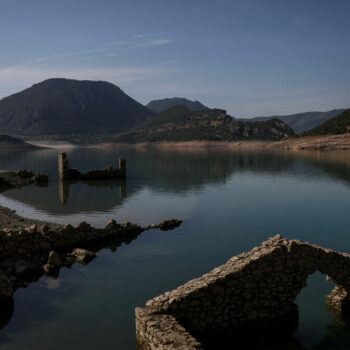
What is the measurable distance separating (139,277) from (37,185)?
4322 cm

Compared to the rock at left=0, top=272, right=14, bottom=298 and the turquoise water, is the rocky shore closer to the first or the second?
the rock at left=0, top=272, right=14, bottom=298

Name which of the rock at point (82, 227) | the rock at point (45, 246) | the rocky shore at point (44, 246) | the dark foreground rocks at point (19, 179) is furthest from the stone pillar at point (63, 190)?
the rock at point (45, 246)

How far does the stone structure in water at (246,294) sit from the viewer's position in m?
13.4

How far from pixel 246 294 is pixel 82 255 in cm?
1230

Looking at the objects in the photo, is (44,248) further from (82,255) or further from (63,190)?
(63,190)

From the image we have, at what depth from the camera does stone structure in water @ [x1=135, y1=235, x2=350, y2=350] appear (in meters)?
13.4

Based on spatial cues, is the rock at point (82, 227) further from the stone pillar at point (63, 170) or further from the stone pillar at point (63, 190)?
the stone pillar at point (63, 170)

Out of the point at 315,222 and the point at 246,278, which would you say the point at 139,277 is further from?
the point at 315,222

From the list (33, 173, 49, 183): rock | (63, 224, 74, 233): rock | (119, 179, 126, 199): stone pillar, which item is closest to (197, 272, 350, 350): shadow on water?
(63, 224, 74, 233): rock

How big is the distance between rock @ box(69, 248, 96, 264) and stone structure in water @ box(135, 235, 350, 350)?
387 inches

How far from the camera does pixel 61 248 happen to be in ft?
80.8

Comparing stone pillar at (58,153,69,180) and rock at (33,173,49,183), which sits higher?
stone pillar at (58,153,69,180)

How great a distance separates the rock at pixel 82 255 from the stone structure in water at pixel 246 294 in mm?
9833

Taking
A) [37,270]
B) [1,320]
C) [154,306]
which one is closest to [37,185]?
[37,270]
